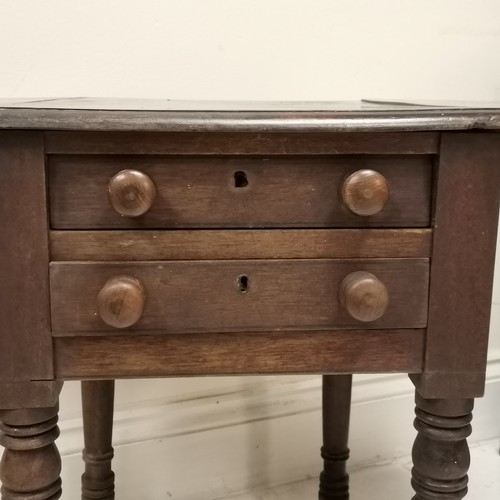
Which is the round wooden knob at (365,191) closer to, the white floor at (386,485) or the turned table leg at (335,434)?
the turned table leg at (335,434)

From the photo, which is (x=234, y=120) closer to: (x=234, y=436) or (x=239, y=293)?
(x=239, y=293)

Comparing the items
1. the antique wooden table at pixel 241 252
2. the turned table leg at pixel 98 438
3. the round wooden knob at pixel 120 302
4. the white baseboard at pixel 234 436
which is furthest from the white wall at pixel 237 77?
the round wooden knob at pixel 120 302

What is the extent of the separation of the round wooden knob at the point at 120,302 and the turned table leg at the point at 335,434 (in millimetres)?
532

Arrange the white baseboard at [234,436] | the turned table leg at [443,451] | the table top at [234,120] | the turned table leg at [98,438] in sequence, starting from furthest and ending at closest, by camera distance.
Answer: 1. the white baseboard at [234,436]
2. the turned table leg at [98,438]
3. the turned table leg at [443,451]
4. the table top at [234,120]

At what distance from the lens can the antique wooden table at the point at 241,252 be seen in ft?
2.31

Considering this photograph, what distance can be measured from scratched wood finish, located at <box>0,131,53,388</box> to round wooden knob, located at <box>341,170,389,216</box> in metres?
0.31

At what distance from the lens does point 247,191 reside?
28.8 inches

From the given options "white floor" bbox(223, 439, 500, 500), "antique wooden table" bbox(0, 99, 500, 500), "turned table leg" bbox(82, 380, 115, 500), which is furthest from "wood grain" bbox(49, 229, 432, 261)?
"white floor" bbox(223, 439, 500, 500)

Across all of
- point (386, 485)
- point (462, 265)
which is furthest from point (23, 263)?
point (386, 485)

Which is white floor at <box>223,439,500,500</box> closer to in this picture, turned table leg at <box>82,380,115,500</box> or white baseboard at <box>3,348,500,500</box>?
white baseboard at <box>3,348,500,500</box>

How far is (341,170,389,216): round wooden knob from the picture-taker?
70cm

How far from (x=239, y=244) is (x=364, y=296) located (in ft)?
0.46

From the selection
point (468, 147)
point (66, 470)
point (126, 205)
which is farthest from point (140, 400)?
point (468, 147)

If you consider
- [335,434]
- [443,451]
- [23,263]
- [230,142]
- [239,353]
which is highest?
[230,142]
